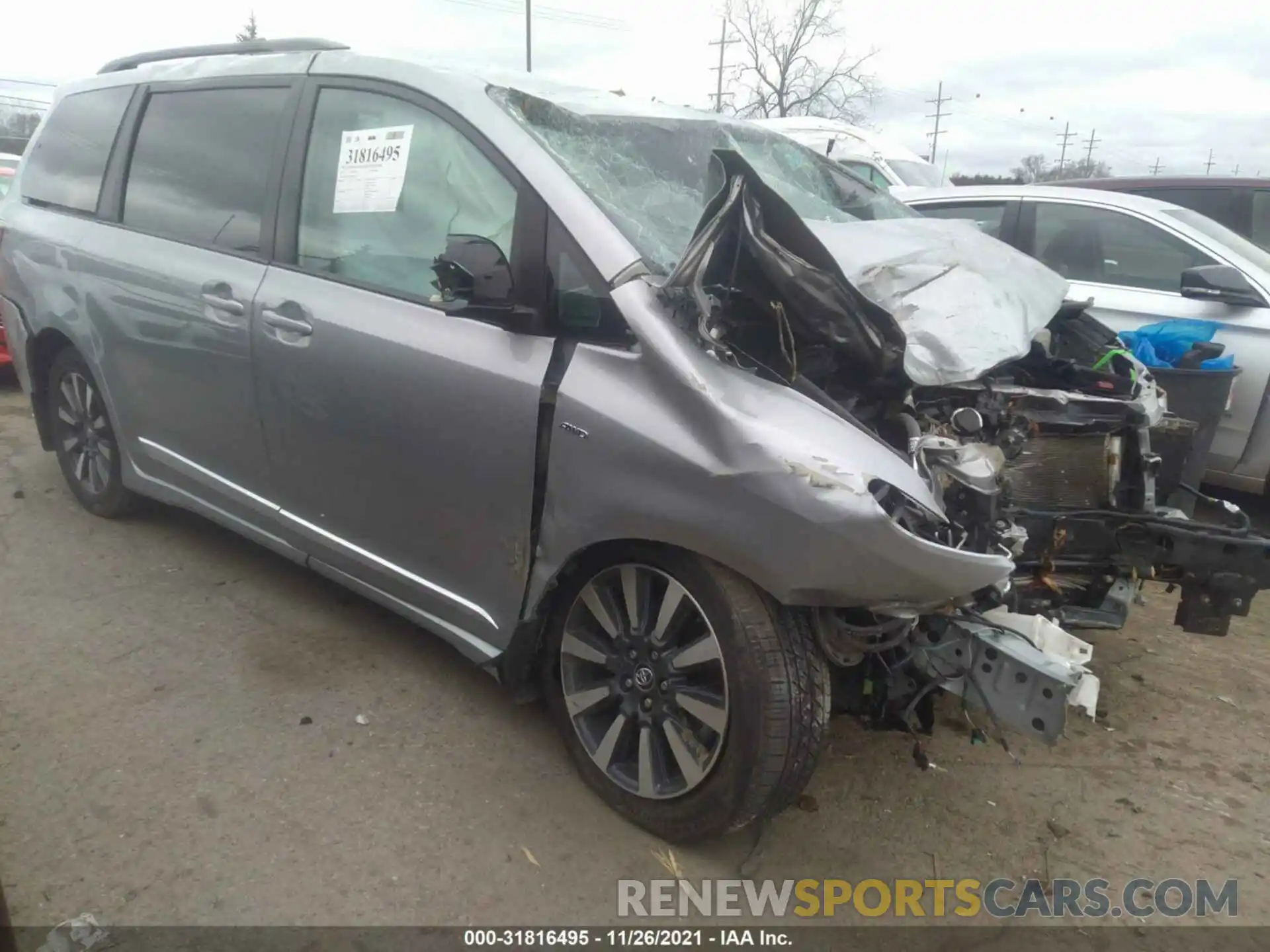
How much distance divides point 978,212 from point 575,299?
4.20 m

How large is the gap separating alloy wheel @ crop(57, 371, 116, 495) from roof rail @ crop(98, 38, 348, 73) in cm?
139

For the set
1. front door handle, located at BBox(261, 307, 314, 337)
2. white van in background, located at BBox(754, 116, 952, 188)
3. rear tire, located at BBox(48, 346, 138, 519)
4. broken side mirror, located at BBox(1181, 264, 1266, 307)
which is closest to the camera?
front door handle, located at BBox(261, 307, 314, 337)

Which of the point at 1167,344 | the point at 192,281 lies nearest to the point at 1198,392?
the point at 1167,344

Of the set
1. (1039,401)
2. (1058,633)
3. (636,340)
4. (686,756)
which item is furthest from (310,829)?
(1039,401)

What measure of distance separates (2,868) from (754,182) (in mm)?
2551

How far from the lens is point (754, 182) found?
235cm

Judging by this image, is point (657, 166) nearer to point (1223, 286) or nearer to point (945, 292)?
point (945, 292)

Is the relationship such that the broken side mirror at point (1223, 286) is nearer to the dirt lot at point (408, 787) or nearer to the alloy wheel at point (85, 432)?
the dirt lot at point (408, 787)

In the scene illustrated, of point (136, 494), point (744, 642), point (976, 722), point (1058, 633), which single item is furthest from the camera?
point (136, 494)

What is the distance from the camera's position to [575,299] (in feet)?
8.06

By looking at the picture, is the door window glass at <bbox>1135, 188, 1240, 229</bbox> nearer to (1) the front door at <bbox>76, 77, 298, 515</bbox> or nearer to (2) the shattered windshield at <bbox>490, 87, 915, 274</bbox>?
(2) the shattered windshield at <bbox>490, 87, 915, 274</bbox>

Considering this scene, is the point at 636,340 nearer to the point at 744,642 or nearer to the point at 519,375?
the point at 519,375

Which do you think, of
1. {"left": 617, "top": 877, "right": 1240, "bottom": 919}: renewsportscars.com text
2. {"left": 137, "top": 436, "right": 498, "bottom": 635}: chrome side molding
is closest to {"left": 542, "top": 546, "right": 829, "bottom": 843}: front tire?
{"left": 617, "top": 877, "right": 1240, "bottom": 919}: renewsportscars.com text

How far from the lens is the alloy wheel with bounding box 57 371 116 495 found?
421cm
